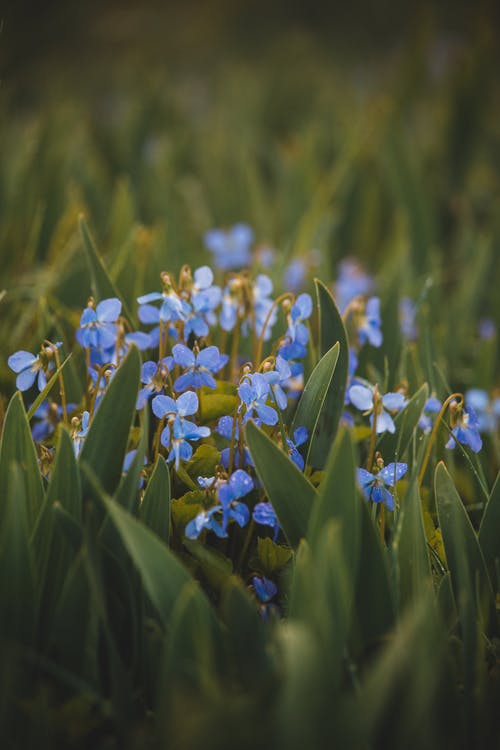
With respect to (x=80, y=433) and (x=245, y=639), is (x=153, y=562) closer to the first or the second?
(x=245, y=639)

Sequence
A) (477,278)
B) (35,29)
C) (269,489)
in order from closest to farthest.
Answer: (269,489), (477,278), (35,29)

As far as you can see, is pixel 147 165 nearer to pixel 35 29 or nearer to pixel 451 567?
pixel 451 567

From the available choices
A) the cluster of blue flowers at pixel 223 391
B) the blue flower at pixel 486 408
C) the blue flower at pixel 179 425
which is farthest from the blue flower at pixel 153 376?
the blue flower at pixel 486 408

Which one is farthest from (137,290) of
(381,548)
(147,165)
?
(147,165)

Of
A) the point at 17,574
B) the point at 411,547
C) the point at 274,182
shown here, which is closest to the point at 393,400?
the point at 411,547

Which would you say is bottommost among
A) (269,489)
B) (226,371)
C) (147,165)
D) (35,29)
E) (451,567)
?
(451,567)

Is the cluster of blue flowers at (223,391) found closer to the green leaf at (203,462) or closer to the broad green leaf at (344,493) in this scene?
the green leaf at (203,462)
